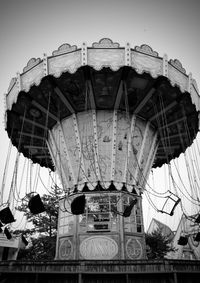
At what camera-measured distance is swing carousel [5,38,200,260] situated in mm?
10953

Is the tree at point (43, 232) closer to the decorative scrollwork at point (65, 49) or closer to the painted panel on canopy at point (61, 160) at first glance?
the painted panel on canopy at point (61, 160)

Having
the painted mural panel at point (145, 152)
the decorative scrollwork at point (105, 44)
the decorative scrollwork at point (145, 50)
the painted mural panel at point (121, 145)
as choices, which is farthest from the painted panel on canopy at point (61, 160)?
the decorative scrollwork at point (145, 50)

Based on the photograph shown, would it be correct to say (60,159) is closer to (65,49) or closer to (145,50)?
(65,49)

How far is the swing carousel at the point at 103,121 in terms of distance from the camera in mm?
10953

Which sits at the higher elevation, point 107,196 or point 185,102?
point 185,102

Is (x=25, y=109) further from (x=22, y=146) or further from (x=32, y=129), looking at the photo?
(x=22, y=146)

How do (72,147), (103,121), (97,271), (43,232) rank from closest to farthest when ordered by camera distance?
(97,271)
(72,147)
(103,121)
(43,232)

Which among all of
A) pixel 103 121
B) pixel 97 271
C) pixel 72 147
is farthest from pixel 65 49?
pixel 97 271

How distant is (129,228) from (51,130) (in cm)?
649

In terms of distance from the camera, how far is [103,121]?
12719 millimetres

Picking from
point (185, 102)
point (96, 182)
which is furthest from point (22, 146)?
point (185, 102)

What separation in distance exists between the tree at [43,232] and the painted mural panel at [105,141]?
9.05 metres

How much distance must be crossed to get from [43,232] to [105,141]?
513 inches

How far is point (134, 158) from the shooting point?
1253cm
